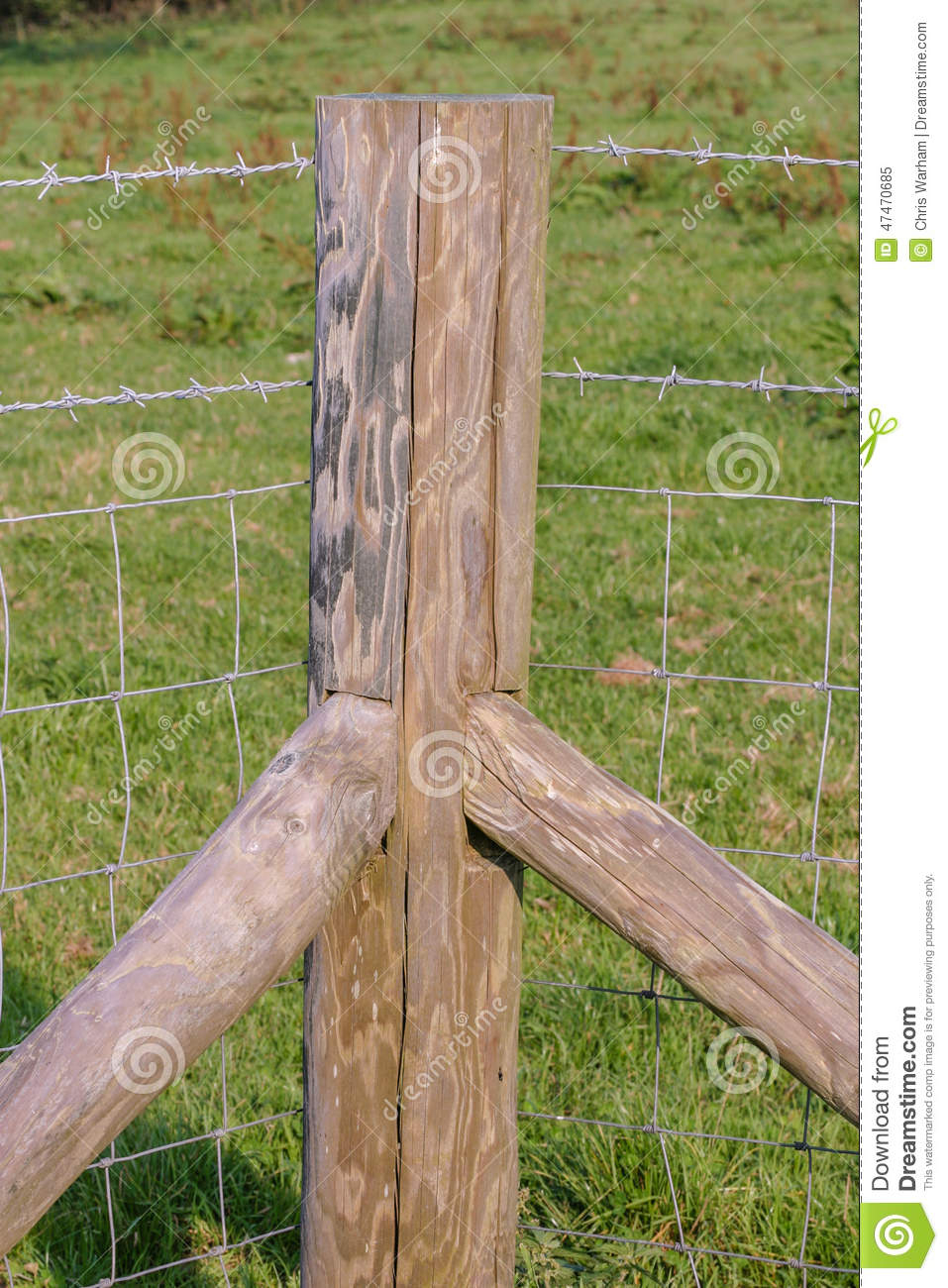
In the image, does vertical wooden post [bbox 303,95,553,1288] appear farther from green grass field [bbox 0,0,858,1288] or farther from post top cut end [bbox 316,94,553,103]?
green grass field [bbox 0,0,858,1288]

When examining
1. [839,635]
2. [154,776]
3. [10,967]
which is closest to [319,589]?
[10,967]

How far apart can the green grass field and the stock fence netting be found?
13 mm

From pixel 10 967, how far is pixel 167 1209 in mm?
929

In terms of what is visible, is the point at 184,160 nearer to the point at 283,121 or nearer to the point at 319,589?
the point at 283,121

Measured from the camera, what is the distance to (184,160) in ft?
38.3

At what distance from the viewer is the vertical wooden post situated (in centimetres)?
177

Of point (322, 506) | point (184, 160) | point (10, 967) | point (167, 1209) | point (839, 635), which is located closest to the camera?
point (322, 506)

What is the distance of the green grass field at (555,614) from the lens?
8.88 feet

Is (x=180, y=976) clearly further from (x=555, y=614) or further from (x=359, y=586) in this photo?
(x=555, y=614)

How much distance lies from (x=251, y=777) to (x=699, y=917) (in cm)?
244

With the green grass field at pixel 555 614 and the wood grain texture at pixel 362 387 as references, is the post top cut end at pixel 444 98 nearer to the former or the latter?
the wood grain texture at pixel 362 387

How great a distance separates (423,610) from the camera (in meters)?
1.86
